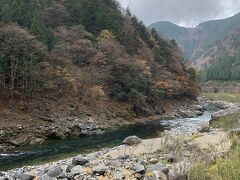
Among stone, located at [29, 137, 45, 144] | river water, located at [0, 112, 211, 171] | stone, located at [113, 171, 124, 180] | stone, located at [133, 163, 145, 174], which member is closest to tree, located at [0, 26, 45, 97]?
stone, located at [29, 137, 45, 144]

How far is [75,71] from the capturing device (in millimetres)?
48562

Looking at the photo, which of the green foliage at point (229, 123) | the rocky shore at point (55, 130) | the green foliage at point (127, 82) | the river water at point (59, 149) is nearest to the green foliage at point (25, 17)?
the green foliage at point (127, 82)

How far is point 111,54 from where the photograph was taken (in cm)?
5550

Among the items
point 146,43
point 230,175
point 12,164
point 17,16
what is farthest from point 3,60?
point 146,43

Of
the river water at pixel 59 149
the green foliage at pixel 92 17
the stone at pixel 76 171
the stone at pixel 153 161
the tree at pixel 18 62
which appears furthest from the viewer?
the green foliage at pixel 92 17

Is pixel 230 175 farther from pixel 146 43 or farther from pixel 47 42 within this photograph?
pixel 146 43

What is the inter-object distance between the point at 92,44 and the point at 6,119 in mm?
23522

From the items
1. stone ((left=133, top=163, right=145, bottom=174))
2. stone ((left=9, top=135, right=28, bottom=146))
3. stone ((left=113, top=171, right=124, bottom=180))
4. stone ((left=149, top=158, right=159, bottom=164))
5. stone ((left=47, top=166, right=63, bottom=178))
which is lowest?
stone ((left=9, top=135, right=28, bottom=146))

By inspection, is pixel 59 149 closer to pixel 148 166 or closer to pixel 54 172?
pixel 54 172

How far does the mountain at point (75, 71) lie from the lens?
38.5 metres

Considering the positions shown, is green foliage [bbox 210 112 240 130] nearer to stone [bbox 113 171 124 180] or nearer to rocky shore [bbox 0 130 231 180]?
rocky shore [bbox 0 130 231 180]

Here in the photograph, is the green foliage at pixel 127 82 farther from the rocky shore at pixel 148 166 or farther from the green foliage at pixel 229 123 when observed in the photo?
the rocky shore at pixel 148 166

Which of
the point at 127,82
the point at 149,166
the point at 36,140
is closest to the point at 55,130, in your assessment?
the point at 36,140

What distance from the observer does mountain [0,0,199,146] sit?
38.5m
